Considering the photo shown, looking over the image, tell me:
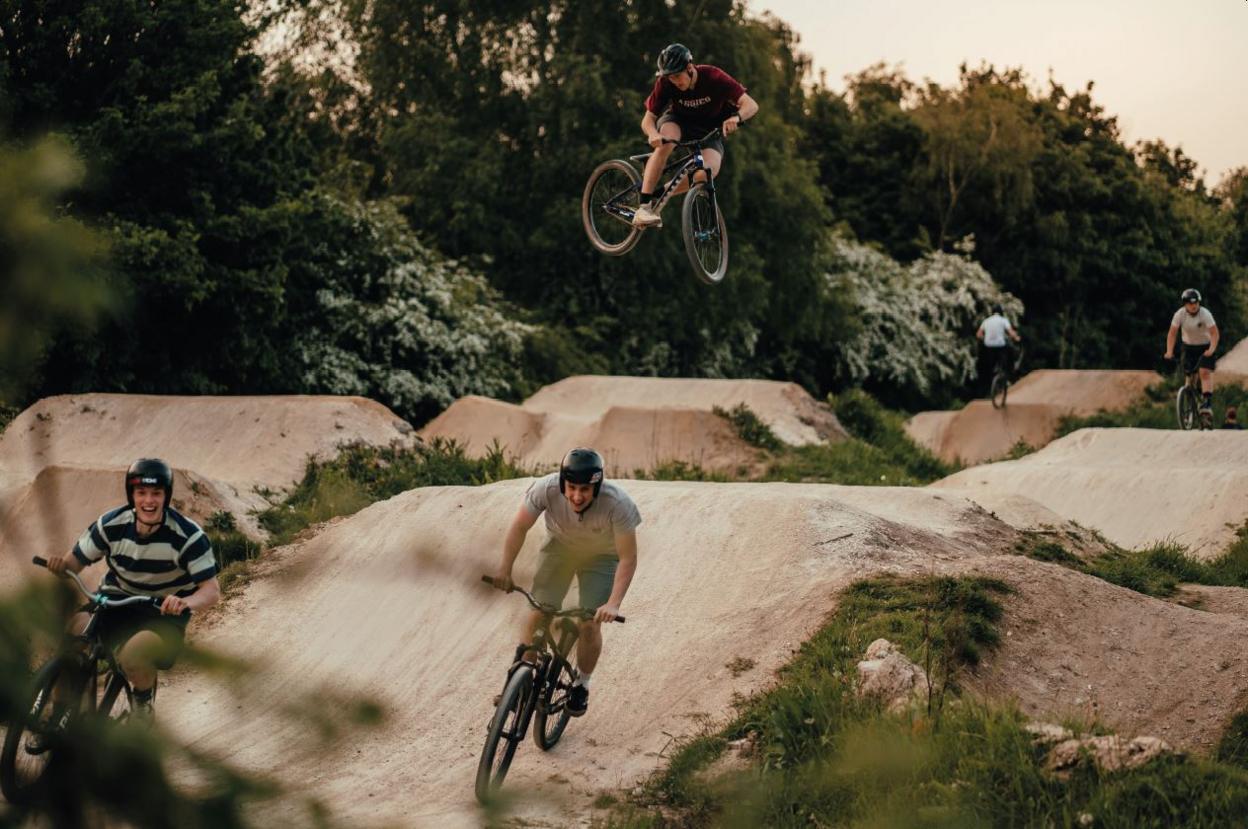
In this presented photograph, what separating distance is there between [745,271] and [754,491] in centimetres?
1949

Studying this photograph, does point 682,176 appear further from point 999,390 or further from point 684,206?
point 999,390

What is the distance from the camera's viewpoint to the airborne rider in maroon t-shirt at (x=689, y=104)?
32.5 feet

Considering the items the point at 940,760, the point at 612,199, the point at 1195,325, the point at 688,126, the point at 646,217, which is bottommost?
the point at 940,760

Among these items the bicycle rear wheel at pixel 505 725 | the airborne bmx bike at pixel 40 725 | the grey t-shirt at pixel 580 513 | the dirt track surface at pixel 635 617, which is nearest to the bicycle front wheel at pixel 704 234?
the dirt track surface at pixel 635 617

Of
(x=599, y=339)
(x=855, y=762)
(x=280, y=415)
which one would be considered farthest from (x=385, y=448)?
(x=855, y=762)

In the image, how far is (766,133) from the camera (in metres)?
34.0

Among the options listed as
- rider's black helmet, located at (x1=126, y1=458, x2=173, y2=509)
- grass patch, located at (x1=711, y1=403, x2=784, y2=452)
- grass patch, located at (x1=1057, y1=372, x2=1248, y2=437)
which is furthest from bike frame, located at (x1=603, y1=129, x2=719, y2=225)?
grass patch, located at (x1=1057, y1=372, x2=1248, y2=437)

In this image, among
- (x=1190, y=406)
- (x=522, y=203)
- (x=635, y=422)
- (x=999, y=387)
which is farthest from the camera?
(x=522, y=203)

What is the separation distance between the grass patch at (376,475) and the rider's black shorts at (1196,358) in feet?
34.4

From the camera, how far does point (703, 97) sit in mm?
10219

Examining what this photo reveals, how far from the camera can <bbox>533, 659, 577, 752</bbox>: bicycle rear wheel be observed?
817 cm

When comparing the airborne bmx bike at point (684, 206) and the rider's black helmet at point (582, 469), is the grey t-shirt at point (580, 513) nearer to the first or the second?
the rider's black helmet at point (582, 469)

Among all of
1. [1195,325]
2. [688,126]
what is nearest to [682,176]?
[688,126]

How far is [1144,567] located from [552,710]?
24.2ft
